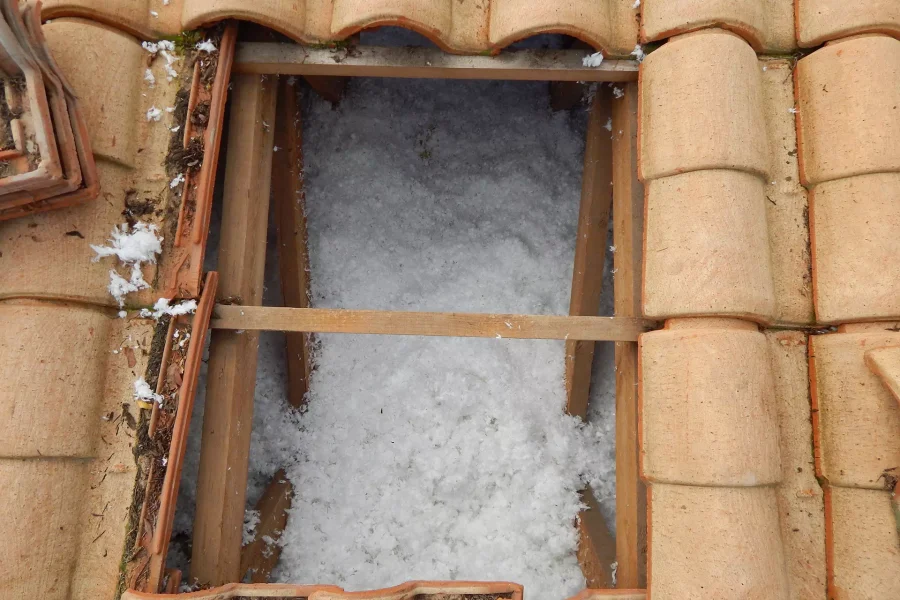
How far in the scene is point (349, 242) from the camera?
3098 millimetres

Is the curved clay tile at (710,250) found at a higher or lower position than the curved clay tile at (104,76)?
lower

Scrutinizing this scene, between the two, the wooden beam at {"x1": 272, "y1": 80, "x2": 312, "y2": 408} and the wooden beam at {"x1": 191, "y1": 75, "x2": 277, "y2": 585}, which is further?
the wooden beam at {"x1": 272, "y1": 80, "x2": 312, "y2": 408}

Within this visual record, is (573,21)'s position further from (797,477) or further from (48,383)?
(48,383)

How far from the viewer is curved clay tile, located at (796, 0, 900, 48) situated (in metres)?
1.76

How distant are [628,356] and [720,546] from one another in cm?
67

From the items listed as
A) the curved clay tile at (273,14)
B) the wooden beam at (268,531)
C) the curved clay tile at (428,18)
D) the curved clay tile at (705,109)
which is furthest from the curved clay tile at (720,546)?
the curved clay tile at (273,14)

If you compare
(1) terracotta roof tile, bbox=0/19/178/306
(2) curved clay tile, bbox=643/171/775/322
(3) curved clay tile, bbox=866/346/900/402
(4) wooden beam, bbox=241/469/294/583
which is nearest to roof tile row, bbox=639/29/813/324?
(2) curved clay tile, bbox=643/171/775/322

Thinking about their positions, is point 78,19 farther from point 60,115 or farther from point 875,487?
point 875,487

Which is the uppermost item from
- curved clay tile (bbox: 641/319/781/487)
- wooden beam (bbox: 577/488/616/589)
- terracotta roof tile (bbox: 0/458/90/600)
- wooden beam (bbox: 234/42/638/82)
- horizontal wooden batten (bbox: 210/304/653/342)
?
wooden beam (bbox: 234/42/638/82)

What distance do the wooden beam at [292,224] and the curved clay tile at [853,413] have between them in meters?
2.14

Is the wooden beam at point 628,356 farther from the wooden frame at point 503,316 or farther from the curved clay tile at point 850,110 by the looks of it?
the curved clay tile at point 850,110

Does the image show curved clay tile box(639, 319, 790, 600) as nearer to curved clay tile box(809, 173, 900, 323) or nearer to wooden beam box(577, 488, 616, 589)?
curved clay tile box(809, 173, 900, 323)

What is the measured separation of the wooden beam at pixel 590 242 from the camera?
98.3 inches

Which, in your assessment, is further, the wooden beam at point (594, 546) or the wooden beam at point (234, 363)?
the wooden beam at point (594, 546)
